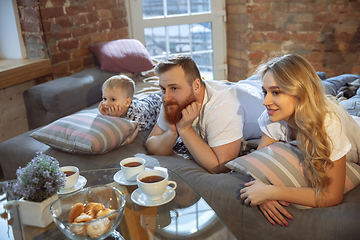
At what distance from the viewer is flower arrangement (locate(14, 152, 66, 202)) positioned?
98 centimetres

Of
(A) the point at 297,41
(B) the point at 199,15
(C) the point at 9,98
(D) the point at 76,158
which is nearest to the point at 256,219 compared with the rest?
(D) the point at 76,158

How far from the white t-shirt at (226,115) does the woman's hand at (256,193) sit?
0.36 m

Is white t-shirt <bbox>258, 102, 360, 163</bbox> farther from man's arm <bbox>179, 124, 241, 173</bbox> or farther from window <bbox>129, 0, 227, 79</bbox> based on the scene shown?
window <bbox>129, 0, 227, 79</bbox>

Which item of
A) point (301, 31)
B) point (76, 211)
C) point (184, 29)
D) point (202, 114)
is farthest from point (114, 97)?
point (301, 31)

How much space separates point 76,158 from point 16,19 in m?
1.64

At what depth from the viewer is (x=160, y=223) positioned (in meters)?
0.97

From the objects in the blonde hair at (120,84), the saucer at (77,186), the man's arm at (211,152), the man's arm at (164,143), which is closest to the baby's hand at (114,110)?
the blonde hair at (120,84)

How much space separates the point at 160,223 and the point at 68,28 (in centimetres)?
243

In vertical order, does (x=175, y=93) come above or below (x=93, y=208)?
above

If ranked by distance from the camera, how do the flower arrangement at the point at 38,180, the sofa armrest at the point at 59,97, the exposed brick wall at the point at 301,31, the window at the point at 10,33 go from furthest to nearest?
the exposed brick wall at the point at 301,31 < the window at the point at 10,33 < the sofa armrest at the point at 59,97 < the flower arrangement at the point at 38,180

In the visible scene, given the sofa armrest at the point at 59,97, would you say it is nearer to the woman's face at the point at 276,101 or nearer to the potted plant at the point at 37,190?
the potted plant at the point at 37,190

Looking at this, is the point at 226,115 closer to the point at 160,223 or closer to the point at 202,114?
the point at 202,114

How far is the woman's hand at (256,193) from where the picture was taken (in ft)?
3.97

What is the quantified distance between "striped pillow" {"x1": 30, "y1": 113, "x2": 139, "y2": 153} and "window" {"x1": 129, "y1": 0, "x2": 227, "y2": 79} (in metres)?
2.02
